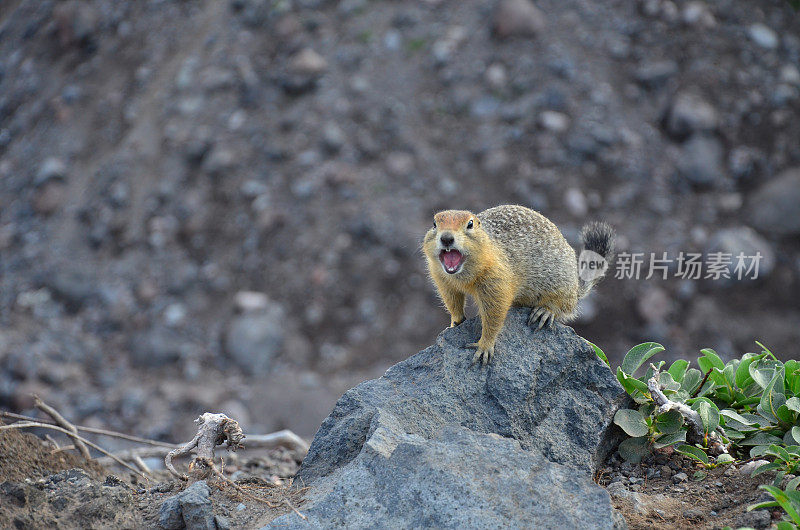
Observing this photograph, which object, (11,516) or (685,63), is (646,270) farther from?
(11,516)

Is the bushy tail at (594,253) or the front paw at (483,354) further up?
the front paw at (483,354)

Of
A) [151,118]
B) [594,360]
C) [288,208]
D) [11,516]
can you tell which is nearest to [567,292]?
[594,360]

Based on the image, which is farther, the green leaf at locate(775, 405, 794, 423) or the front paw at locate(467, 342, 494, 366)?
the front paw at locate(467, 342, 494, 366)

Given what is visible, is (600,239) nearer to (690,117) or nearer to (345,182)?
(345,182)

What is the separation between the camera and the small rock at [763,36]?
11180 mm

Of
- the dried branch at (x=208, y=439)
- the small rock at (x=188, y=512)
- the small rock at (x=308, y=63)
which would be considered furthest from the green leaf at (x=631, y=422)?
the small rock at (x=308, y=63)

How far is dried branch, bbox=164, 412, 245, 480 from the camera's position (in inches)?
156

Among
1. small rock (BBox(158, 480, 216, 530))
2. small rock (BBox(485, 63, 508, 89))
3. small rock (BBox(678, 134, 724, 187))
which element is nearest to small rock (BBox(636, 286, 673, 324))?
small rock (BBox(678, 134, 724, 187))

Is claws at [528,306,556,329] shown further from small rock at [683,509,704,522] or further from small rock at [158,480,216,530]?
small rock at [158,480,216,530]

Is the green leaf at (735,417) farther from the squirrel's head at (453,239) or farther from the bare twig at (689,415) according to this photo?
the squirrel's head at (453,239)

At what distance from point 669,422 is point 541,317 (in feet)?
3.47

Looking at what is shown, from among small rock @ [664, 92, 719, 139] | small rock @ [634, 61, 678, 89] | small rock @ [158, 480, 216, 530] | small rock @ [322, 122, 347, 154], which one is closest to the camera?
small rock @ [158, 480, 216, 530]

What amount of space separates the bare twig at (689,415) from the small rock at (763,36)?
8.87 meters

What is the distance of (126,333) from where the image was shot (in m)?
10.3
